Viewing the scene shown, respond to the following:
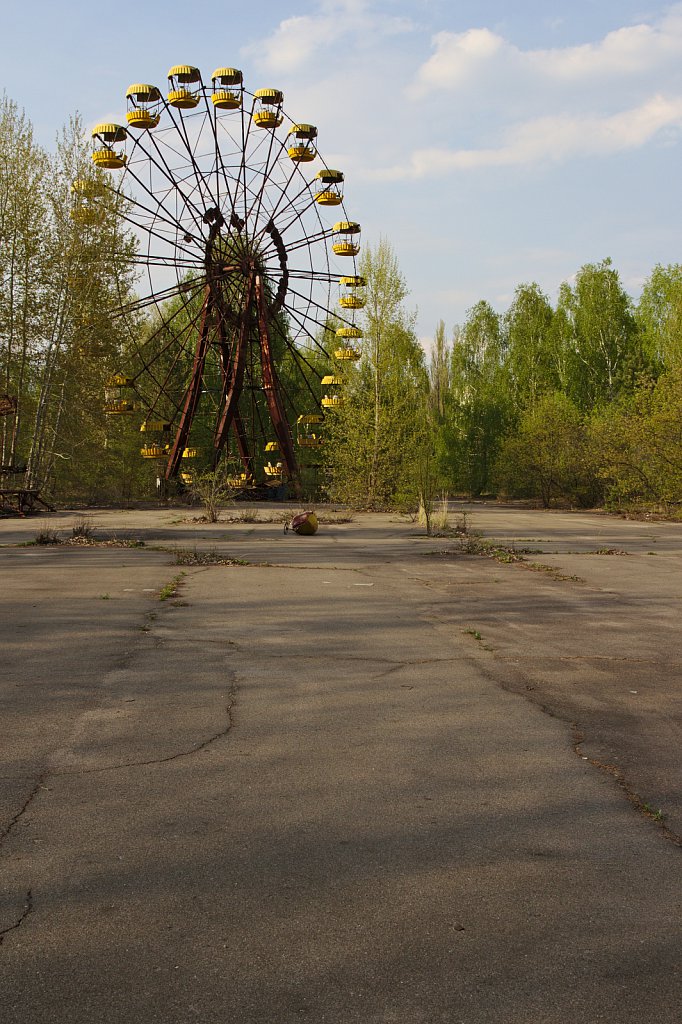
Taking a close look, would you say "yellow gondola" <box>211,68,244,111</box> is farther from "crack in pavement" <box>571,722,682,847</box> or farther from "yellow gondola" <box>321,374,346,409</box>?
"crack in pavement" <box>571,722,682,847</box>

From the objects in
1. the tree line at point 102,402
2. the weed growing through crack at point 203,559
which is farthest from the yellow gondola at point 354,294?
the weed growing through crack at point 203,559

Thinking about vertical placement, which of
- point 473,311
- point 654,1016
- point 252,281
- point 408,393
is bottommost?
point 654,1016

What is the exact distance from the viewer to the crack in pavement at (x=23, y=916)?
8.57ft

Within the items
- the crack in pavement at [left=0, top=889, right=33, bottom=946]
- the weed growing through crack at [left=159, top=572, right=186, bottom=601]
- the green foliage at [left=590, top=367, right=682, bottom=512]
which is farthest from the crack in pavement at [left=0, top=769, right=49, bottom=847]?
the green foliage at [left=590, top=367, right=682, bottom=512]

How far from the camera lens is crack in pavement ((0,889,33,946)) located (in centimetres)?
261

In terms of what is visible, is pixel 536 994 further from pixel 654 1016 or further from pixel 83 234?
pixel 83 234

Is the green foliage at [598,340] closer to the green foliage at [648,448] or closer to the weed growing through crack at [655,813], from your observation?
the green foliage at [648,448]

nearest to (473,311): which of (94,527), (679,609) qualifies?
(94,527)

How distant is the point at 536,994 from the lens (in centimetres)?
235

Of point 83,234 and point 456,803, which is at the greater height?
point 83,234

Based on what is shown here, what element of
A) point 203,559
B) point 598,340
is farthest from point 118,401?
point 598,340

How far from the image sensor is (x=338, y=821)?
137 inches

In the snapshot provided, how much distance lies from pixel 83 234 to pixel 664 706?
29818mm

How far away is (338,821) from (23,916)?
119cm
